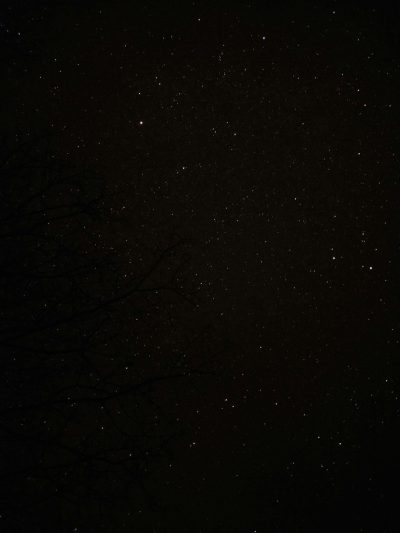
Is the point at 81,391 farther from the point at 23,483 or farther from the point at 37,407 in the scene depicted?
the point at 37,407

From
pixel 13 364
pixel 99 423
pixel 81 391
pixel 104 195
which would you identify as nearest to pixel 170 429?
pixel 99 423

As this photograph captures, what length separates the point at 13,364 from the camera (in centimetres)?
174

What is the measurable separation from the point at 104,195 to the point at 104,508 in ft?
6.33

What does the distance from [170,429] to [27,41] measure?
1653 mm

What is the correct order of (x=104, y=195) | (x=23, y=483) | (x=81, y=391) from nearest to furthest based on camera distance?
(x=104, y=195), (x=23, y=483), (x=81, y=391)

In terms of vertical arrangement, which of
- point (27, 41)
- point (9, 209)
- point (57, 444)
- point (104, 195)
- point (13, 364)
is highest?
point (27, 41)

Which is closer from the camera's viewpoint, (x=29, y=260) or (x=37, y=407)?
(x=37, y=407)

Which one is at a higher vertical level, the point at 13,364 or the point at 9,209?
Result: the point at 9,209

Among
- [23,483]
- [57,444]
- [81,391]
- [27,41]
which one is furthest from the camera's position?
[81,391]

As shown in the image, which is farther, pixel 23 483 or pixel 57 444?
pixel 23 483

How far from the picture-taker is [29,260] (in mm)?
1877

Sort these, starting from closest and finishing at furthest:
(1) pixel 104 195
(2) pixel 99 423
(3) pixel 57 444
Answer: (3) pixel 57 444 → (1) pixel 104 195 → (2) pixel 99 423

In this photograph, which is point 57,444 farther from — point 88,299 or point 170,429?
point 170,429

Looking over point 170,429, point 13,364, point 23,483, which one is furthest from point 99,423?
point 13,364
